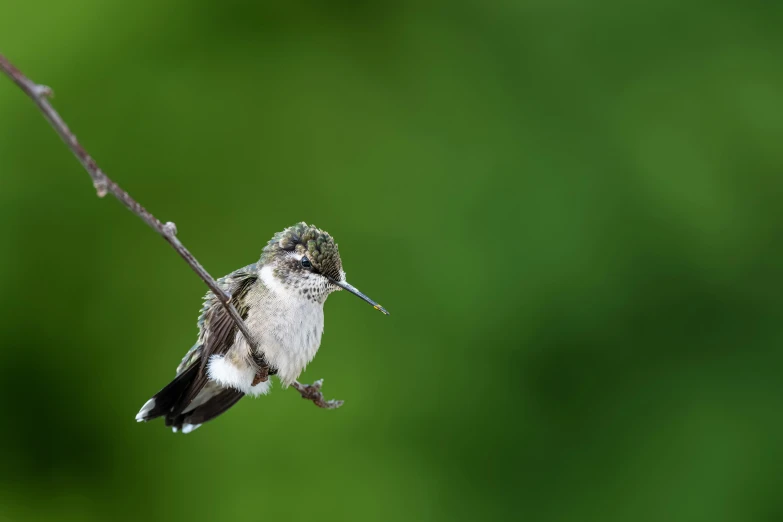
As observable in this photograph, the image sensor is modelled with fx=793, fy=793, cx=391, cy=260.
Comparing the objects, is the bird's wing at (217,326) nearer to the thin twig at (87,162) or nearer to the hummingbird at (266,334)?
the hummingbird at (266,334)

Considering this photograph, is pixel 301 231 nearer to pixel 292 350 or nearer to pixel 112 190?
pixel 292 350

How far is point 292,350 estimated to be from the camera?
206 cm

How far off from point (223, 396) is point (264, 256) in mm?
402

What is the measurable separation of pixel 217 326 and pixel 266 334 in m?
0.13

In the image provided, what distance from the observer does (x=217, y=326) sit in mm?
2055

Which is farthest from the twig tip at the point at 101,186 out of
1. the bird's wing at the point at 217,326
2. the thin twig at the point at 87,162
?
the bird's wing at the point at 217,326

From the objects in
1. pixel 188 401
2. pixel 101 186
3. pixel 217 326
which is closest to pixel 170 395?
pixel 188 401

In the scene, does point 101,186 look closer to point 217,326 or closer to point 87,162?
point 87,162

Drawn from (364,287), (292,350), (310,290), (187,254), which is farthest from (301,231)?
(364,287)

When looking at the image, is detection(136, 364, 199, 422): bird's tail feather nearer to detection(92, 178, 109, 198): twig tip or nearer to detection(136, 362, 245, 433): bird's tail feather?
detection(136, 362, 245, 433): bird's tail feather

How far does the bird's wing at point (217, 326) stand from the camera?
202 cm

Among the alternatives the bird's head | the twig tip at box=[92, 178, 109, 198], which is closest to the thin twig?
the twig tip at box=[92, 178, 109, 198]

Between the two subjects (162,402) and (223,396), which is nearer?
(162,402)

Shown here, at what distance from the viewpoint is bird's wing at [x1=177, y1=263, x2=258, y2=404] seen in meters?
2.02
